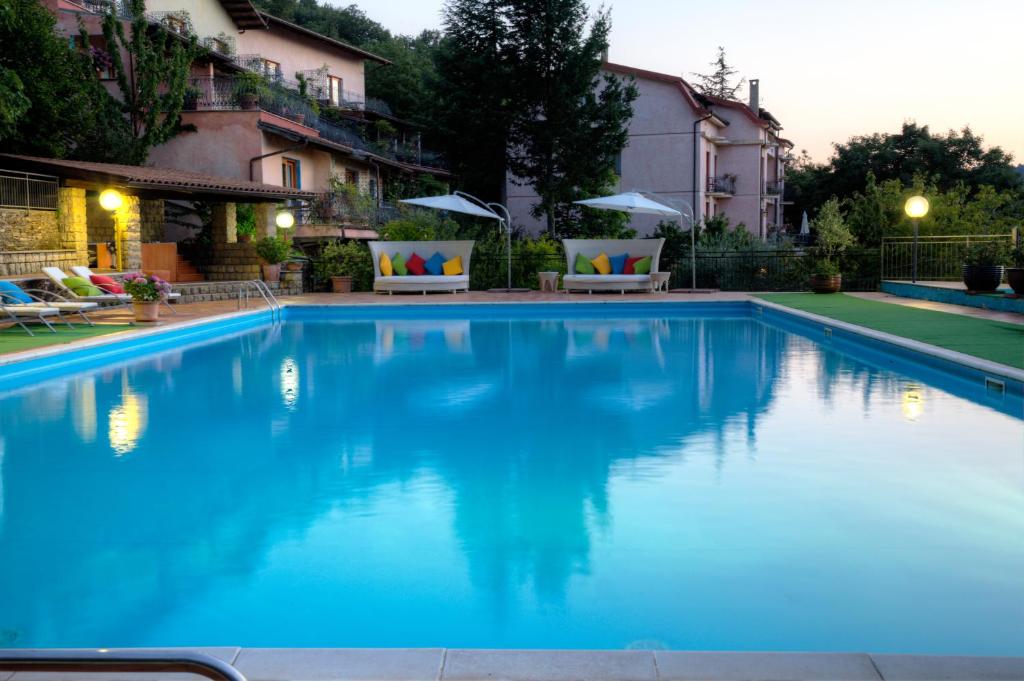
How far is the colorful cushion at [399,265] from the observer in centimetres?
1986

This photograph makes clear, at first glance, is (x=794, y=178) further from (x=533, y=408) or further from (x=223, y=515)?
(x=223, y=515)

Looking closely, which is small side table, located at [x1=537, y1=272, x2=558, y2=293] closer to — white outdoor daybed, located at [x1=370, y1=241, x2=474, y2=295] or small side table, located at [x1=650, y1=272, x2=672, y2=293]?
white outdoor daybed, located at [x1=370, y1=241, x2=474, y2=295]

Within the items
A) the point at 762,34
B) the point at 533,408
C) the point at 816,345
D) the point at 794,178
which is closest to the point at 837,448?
the point at 533,408

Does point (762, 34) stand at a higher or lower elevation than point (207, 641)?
higher

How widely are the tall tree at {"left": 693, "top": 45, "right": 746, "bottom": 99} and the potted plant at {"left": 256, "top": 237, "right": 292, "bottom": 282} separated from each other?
45.6 m

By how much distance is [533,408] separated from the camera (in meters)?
8.05

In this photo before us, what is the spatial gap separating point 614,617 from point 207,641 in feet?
4.95

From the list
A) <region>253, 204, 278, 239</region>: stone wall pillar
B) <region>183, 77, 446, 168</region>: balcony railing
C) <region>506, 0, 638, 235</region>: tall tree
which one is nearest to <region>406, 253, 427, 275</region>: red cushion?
<region>253, 204, 278, 239</region>: stone wall pillar

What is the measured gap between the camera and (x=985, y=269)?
1544 centimetres

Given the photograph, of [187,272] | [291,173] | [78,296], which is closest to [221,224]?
[187,272]

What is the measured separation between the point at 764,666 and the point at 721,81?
61895mm

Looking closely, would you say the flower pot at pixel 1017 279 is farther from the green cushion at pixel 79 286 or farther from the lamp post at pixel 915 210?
the green cushion at pixel 79 286

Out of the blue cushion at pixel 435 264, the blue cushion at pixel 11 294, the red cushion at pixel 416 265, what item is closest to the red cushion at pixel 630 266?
the blue cushion at pixel 435 264

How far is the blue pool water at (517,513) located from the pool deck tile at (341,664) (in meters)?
0.56
